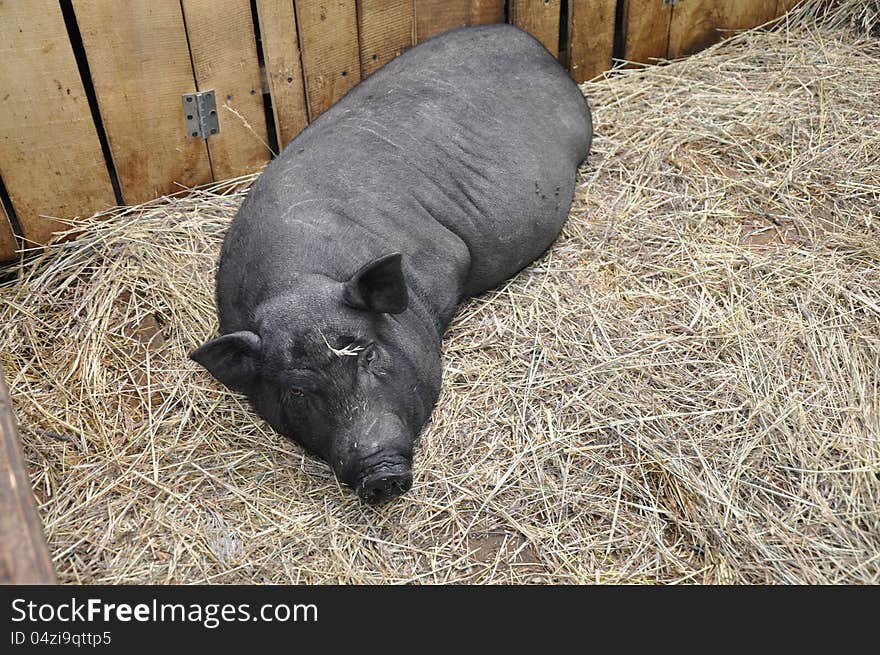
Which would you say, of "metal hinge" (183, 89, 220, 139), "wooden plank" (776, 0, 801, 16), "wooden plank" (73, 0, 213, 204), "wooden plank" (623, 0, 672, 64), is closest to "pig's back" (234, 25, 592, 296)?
"metal hinge" (183, 89, 220, 139)

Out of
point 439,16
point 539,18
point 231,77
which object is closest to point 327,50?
point 231,77

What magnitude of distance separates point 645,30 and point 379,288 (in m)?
2.95

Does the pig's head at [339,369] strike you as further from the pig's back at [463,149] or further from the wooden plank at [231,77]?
the wooden plank at [231,77]

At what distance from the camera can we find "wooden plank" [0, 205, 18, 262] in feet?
13.0

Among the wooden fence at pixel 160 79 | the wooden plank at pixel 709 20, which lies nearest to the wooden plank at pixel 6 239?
the wooden fence at pixel 160 79

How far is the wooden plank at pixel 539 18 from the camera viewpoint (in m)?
4.75

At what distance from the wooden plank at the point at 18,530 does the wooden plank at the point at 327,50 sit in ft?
8.28

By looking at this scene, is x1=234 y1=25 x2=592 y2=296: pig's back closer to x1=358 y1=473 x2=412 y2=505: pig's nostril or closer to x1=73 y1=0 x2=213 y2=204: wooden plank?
x1=73 y1=0 x2=213 y2=204: wooden plank

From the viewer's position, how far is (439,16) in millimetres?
4566

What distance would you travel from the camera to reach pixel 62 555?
295 centimetres

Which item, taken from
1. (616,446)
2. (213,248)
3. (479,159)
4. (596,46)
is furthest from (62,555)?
(596,46)

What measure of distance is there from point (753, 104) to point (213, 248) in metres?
2.92

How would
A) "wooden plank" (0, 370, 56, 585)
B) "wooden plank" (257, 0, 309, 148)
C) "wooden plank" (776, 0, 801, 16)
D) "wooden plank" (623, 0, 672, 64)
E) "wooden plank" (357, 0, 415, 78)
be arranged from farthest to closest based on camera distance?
"wooden plank" (776, 0, 801, 16) → "wooden plank" (623, 0, 672, 64) → "wooden plank" (357, 0, 415, 78) → "wooden plank" (257, 0, 309, 148) → "wooden plank" (0, 370, 56, 585)

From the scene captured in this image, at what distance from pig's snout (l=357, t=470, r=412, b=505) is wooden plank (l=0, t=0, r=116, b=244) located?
207cm
